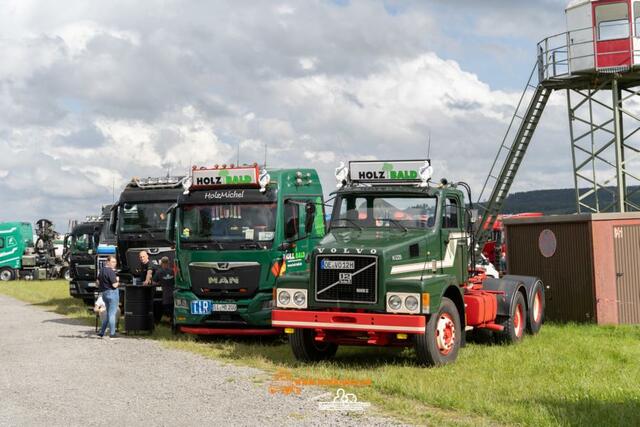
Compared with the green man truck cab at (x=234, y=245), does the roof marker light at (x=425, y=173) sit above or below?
above

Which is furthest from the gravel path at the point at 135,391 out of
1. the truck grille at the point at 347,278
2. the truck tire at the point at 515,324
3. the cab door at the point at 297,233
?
the truck tire at the point at 515,324

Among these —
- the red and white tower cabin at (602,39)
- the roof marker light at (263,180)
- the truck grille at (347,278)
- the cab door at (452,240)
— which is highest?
the red and white tower cabin at (602,39)

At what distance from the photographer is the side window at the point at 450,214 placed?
41.2 feet

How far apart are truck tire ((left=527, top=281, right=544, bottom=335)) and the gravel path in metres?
6.15

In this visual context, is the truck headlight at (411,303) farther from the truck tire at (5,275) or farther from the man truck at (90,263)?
the truck tire at (5,275)

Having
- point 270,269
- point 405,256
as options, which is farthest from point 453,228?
point 270,269

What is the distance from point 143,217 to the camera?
18359 millimetres

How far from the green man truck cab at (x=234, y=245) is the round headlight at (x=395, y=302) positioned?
3392 millimetres

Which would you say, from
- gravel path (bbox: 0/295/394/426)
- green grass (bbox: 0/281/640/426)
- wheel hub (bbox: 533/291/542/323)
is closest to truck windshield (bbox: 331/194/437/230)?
green grass (bbox: 0/281/640/426)

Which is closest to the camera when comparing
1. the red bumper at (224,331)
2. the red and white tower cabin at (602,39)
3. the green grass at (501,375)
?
the green grass at (501,375)

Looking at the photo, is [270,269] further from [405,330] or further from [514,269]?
[514,269]

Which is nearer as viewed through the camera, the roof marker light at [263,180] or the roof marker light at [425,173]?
the roof marker light at [425,173]

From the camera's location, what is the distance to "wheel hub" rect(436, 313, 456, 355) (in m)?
11.7

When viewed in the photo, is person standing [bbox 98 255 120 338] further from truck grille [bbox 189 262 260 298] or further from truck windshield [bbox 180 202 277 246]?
truck grille [bbox 189 262 260 298]
